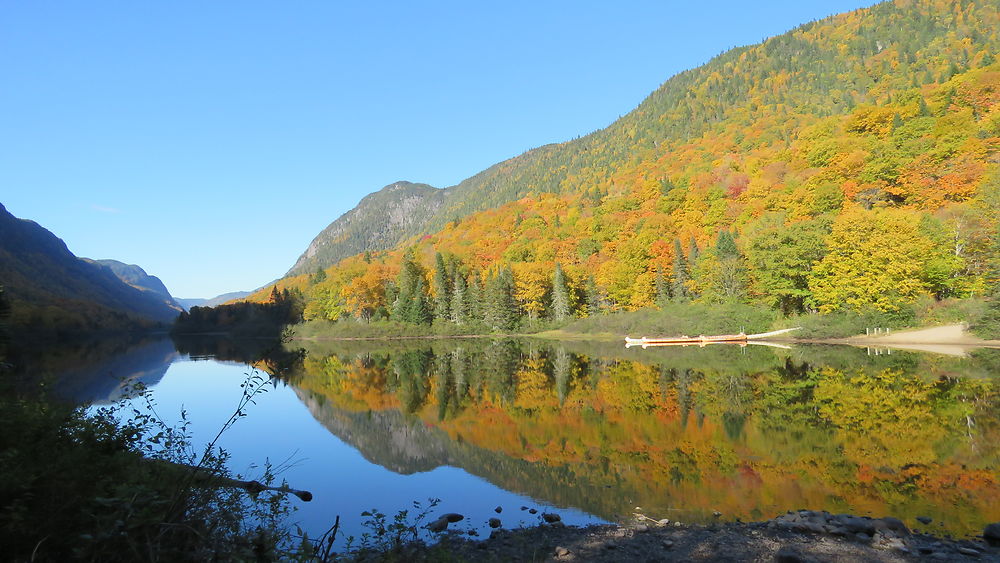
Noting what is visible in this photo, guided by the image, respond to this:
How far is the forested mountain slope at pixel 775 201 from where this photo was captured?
43.7 metres

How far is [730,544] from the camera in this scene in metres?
7.55

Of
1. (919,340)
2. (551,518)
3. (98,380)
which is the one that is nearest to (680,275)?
(919,340)

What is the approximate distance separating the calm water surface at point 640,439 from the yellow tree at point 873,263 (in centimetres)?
1197

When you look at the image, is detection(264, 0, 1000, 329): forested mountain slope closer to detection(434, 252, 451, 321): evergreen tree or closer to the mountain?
detection(434, 252, 451, 321): evergreen tree

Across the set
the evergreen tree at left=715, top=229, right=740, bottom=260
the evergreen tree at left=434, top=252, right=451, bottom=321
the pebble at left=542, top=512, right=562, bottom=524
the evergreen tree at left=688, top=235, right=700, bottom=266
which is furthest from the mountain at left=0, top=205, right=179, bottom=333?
the evergreen tree at left=688, top=235, right=700, bottom=266

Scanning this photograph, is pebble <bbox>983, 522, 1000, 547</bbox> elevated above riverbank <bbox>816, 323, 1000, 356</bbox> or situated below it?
above

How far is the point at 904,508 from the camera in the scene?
29.8ft

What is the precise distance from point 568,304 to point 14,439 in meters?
72.2

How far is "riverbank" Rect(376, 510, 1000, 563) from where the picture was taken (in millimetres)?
6969

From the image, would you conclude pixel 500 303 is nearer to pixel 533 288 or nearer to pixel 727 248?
pixel 533 288

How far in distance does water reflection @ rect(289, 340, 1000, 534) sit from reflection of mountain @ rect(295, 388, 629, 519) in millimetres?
61

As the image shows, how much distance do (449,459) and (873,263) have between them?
43.2m

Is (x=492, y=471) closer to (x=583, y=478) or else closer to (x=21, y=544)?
(x=583, y=478)

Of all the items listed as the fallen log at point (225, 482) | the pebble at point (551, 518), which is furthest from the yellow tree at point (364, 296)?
the pebble at point (551, 518)
